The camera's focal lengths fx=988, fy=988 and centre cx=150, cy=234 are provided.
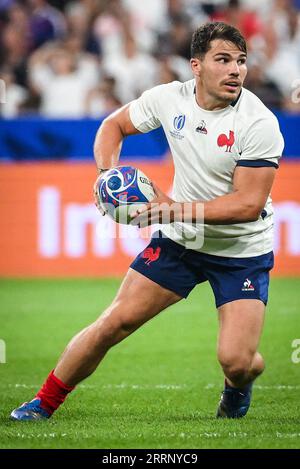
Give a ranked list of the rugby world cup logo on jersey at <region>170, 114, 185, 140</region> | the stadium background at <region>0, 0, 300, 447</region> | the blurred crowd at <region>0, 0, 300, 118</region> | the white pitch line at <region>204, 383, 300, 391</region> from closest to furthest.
A: the rugby world cup logo on jersey at <region>170, 114, 185, 140</region>, the white pitch line at <region>204, 383, 300, 391</region>, the stadium background at <region>0, 0, 300, 447</region>, the blurred crowd at <region>0, 0, 300, 118</region>

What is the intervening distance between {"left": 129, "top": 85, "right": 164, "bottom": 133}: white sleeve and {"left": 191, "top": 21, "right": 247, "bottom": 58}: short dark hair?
434mm

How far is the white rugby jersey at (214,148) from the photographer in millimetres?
5859

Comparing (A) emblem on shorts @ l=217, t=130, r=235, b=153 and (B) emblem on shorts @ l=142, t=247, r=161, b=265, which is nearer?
(A) emblem on shorts @ l=217, t=130, r=235, b=153

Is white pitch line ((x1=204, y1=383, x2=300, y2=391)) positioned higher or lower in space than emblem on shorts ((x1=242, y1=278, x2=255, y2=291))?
lower

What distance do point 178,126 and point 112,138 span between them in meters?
0.46

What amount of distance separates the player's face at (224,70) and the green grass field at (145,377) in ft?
6.59

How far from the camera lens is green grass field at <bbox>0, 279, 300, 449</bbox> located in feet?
18.3

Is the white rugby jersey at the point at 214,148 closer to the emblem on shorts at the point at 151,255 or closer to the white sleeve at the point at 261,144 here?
the white sleeve at the point at 261,144

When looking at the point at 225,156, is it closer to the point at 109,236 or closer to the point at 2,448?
the point at 2,448

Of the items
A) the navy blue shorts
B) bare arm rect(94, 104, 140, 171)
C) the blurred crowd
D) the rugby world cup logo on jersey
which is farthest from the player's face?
the blurred crowd

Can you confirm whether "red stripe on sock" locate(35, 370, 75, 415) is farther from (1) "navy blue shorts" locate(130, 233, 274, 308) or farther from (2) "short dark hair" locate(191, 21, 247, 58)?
(2) "short dark hair" locate(191, 21, 247, 58)

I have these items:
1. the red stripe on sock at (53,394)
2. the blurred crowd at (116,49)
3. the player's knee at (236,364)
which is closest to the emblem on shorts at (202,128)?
the player's knee at (236,364)

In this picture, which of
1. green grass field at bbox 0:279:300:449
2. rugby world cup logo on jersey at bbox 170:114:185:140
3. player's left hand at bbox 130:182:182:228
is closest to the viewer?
green grass field at bbox 0:279:300:449
